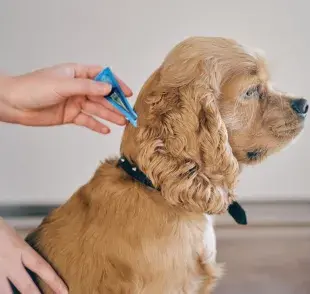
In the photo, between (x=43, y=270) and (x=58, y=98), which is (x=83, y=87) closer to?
(x=58, y=98)

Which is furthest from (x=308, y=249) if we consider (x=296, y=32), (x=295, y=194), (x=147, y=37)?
(x=147, y=37)

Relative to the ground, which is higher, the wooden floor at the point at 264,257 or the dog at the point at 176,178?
the dog at the point at 176,178

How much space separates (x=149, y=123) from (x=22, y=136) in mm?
722

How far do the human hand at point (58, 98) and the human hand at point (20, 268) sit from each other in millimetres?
265

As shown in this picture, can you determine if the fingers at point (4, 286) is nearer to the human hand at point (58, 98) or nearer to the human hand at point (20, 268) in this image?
the human hand at point (20, 268)

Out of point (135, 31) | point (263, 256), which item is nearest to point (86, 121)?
point (135, 31)

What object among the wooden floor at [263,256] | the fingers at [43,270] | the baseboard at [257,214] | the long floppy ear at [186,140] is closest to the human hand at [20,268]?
the fingers at [43,270]

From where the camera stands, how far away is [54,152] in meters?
1.55

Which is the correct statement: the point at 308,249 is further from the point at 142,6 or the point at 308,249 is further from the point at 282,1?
the point at 142,6

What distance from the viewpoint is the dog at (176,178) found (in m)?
0.92

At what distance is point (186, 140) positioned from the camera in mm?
928

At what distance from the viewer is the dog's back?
92cm

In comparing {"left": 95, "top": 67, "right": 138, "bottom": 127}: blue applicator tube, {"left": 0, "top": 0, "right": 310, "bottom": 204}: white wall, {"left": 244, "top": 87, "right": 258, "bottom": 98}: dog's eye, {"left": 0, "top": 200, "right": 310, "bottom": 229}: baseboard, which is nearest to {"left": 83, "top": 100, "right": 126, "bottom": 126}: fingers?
{"left": 95, "top": 67, "right": 138, "bottom": 127}: blue applicator tube

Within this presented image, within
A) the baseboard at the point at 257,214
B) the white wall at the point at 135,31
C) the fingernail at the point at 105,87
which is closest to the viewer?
the fingernail at the point at 105,87
